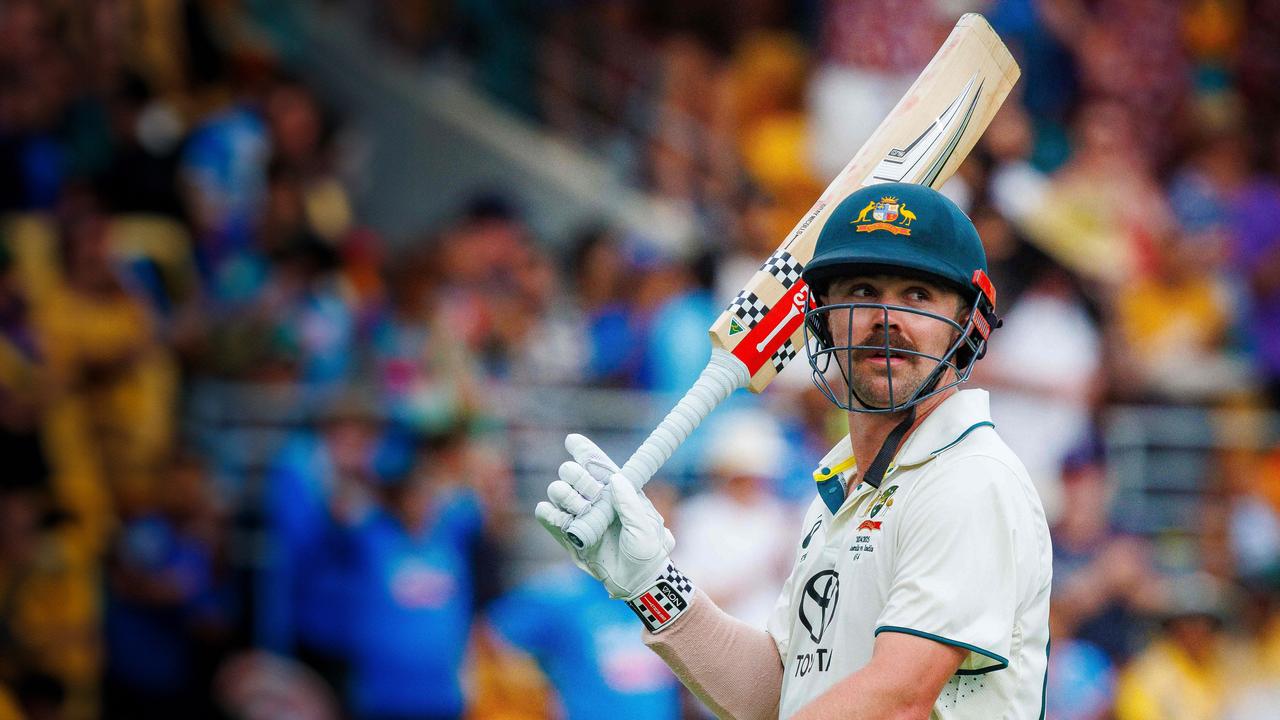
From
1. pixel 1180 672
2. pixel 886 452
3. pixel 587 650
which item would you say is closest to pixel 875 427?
pixel 886 452

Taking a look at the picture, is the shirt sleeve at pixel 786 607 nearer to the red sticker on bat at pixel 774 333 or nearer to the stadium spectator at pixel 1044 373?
the red sticker on bat at pixel 774 333

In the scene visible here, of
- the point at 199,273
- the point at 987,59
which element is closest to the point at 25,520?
the point at 199,273

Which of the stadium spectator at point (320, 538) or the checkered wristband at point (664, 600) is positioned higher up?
the stadium spectator at point (320, 538)

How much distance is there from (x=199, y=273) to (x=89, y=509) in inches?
53.9

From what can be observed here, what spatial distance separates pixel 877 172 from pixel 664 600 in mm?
1043

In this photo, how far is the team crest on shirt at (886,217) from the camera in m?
3.25

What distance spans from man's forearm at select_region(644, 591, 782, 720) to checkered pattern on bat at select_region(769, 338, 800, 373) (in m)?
0.58

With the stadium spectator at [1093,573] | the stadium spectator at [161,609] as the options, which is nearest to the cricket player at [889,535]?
the stadium spectator at [1093,573]

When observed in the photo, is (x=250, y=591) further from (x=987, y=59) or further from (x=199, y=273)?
(x=987, y=59)

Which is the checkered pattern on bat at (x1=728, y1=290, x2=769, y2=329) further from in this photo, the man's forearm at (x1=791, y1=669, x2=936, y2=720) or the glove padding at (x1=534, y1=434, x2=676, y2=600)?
the man's forearm at (x1=791, y1=669, x2=936, y2=720)

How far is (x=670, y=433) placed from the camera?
3.73 metres

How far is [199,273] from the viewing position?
903 centimetres

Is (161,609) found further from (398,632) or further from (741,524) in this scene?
(741,524)

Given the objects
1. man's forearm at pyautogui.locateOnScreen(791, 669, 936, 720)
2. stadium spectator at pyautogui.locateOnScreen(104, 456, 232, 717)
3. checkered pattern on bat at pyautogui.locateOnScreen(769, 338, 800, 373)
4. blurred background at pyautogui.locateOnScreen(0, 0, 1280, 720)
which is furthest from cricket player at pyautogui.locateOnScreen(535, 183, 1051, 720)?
stadium spectator at pyautogui.locateOnScreen(104, 456, 232, 717)
